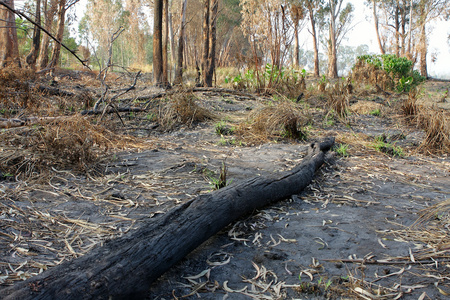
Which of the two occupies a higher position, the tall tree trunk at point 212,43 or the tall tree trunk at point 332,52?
the tall tree trunk at point 332,52

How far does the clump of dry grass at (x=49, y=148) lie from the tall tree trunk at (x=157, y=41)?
214 inches

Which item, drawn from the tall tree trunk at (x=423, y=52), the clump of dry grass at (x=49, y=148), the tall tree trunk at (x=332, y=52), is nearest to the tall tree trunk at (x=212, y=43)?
the clump of dry grass at (x=49, y=148)

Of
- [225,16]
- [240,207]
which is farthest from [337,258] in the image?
[225,16]

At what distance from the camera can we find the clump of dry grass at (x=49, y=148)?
294 centimetres

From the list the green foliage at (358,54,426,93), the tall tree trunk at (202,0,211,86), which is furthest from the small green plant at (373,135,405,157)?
the green foliage at (358,54,426,93)

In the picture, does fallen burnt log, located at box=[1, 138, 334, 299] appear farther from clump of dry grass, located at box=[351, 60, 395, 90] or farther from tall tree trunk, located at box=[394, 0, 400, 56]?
tall tree trunk, located at box=[394, 0, 400, 56]

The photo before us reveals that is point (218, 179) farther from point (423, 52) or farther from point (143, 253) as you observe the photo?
point (423, 52)

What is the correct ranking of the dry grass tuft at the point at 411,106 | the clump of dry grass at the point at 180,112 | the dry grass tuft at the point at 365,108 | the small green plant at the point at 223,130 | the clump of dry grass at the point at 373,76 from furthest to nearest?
the clump of dry grass at the point at 373,76
the dry grass tuft at the point at 365,108
the dry grass tuft at the point at 411,106
the clump of dry grass at the point at 180,112
the small green plant at the point at 223,130

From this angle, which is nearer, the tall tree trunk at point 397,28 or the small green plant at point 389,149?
the small green plant at point 389,149

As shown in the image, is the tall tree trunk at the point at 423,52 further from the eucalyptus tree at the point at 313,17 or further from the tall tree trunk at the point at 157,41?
the tall tree trunk at the point at 157,41

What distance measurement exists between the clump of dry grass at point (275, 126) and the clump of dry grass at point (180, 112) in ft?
3.48

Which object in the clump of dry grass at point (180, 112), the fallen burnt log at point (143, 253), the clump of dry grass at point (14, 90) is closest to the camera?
the fallen burnt log at point (143, 253)

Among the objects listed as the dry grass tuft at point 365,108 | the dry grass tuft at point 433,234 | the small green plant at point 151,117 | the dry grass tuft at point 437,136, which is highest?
the dry grass tuft at point 365,108

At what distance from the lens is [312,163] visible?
3230mm
